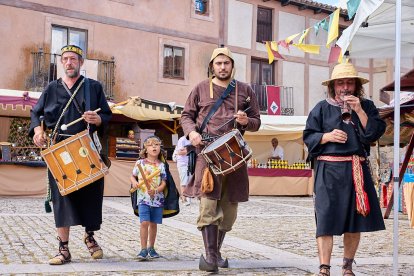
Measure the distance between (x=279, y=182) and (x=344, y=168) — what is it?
1363cm

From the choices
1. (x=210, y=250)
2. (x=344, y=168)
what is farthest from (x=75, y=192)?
(x=344, y=168)

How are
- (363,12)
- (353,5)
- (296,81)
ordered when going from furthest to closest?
1. (296,81)
2. (353,5)
3. (363,12)

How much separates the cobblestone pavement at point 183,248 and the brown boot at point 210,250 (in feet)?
0.35

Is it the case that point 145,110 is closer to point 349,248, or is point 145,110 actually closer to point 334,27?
point 334,27

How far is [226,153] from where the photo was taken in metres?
4.75

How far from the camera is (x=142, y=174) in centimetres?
564

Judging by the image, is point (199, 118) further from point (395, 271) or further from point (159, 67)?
point (159, 67)

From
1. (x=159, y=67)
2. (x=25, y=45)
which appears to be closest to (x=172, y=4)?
(x=159, y=67)

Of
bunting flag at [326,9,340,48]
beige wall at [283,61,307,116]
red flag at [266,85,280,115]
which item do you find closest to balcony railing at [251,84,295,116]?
red flag at [266,85,280,115]

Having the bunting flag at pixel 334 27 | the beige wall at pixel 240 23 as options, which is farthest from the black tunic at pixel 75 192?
the beige wall at pixel 240 23

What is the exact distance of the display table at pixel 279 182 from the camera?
17594 millimetres

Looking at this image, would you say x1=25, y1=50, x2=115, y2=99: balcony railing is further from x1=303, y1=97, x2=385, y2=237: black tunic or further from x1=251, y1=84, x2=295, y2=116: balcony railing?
x1=303, y1=97, x2=385, y2=237: black tunic

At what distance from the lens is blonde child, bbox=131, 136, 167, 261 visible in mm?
5483

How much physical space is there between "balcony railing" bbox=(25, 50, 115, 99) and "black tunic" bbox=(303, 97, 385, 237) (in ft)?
48.0
